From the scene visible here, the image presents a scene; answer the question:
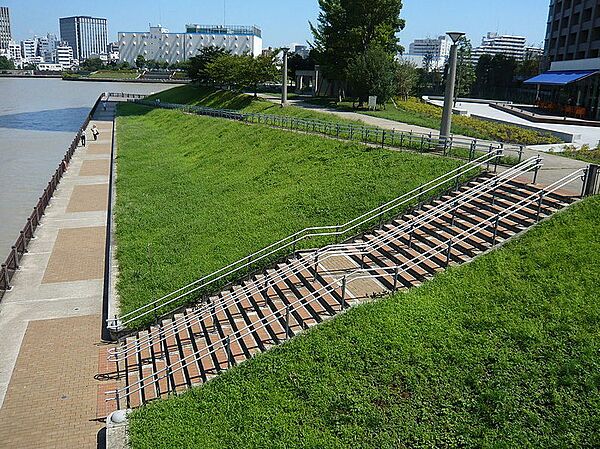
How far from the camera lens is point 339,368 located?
8.68 m

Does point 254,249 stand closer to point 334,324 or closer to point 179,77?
point 334,324

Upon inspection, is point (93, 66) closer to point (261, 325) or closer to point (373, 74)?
point (373, 74)

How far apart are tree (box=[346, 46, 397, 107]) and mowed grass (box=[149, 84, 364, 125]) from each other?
15.6 feet

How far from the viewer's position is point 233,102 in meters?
48.4

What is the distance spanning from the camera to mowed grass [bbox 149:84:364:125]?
3422 cm

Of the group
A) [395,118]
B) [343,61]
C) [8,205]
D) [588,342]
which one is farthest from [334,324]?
[343,61]

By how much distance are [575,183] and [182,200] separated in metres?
14.0

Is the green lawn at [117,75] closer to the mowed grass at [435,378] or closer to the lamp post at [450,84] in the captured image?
the lamp post at [450,84]

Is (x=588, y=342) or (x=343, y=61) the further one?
(x=343, y=61)

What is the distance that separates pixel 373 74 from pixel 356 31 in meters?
7.07

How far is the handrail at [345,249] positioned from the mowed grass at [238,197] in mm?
1753

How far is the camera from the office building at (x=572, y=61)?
42844mm

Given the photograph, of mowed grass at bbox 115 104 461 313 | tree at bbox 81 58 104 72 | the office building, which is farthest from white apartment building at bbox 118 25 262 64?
mowed grass at bbox 115 104 461 313

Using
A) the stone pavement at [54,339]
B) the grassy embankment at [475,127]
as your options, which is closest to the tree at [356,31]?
the grassy embankment at [475,127]
